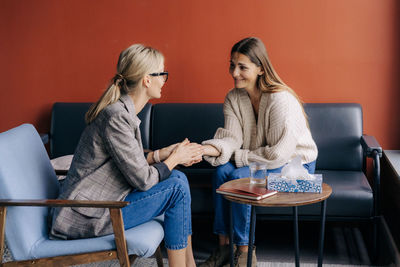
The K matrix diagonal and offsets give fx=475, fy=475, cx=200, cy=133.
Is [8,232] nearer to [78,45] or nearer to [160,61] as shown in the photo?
[160,61]

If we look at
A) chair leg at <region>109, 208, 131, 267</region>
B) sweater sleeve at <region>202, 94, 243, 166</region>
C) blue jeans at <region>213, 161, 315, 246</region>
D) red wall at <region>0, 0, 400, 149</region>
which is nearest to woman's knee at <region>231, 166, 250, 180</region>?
blue jeans at <region>213, 161, 315, 246</region>

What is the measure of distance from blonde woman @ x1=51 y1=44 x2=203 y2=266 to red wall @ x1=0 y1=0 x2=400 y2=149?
4.32 feet

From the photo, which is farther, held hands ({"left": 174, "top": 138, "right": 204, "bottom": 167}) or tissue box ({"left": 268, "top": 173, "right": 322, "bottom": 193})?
held hands ({"left": 174, "top": 138, "right": 204, "bottom": 167})

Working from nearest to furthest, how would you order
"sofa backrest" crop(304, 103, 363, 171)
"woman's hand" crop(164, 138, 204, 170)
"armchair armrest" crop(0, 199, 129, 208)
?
"armchair armrest" crop(0, 199, 129, 208) < "woman's hand" crop(164, 138, 204, 170) < "sofa backrest" crop(304, 103, 363, 171)

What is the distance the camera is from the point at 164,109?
3.32m

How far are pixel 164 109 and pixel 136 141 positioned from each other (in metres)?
1.29

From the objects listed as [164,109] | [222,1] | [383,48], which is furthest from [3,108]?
[383,48]

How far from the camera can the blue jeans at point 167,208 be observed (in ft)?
6.73

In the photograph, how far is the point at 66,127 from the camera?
3.40 m

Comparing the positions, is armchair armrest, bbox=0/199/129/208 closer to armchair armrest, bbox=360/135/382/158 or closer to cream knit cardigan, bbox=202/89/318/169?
cream knit cardigan, bbox=202/89/318/169

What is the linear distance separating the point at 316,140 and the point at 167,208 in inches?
56.5

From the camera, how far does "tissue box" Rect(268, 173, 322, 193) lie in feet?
6.86

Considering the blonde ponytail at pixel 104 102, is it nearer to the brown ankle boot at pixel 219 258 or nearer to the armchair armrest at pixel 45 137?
the brown ankle boot at pixel 219 258

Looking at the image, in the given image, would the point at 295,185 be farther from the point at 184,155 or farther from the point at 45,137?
the point at 45,137
